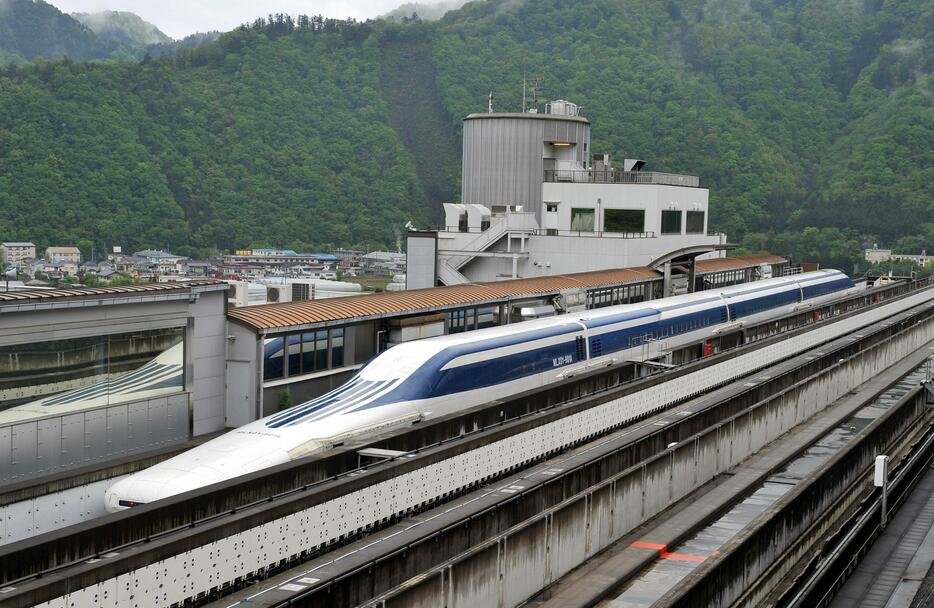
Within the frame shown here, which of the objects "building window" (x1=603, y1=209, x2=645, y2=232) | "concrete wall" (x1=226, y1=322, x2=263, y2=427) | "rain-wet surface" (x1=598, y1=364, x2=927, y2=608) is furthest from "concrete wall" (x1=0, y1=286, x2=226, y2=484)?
"building window" (x1=603, y1=209, x2=645, y2=232)

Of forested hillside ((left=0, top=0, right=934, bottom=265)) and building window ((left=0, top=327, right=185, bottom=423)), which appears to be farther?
forested hillside ((left=0, top=0, right=934, bottom=265))

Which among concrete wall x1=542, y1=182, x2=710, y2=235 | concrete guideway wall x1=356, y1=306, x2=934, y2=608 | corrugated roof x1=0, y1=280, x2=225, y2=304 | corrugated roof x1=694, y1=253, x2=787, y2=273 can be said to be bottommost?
concrete guideway wall x1=356, y1=306, x2=934, y2=608

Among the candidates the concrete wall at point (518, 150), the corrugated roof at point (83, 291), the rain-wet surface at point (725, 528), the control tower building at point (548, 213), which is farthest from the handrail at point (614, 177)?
the corrugated roof at point (83, 291)

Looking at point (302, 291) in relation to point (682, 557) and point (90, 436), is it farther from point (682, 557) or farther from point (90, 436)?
point (682, 557)

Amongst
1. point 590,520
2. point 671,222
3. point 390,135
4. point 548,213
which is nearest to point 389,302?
point 590,520

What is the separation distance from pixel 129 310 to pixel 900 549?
15.3 meters

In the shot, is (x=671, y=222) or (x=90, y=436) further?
(x=671, y=222)

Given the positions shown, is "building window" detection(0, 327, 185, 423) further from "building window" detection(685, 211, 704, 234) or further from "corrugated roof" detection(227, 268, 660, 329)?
"building window" detection(685, 211, 704, 234)

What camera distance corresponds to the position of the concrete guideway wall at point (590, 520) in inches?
534

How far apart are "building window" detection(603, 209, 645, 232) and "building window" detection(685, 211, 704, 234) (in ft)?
17.5

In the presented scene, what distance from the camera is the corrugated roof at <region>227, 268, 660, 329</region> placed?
77.6 ft

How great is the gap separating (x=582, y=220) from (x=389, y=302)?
3247cm

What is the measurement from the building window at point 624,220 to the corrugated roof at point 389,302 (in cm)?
1506

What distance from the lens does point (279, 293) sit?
119 ft
